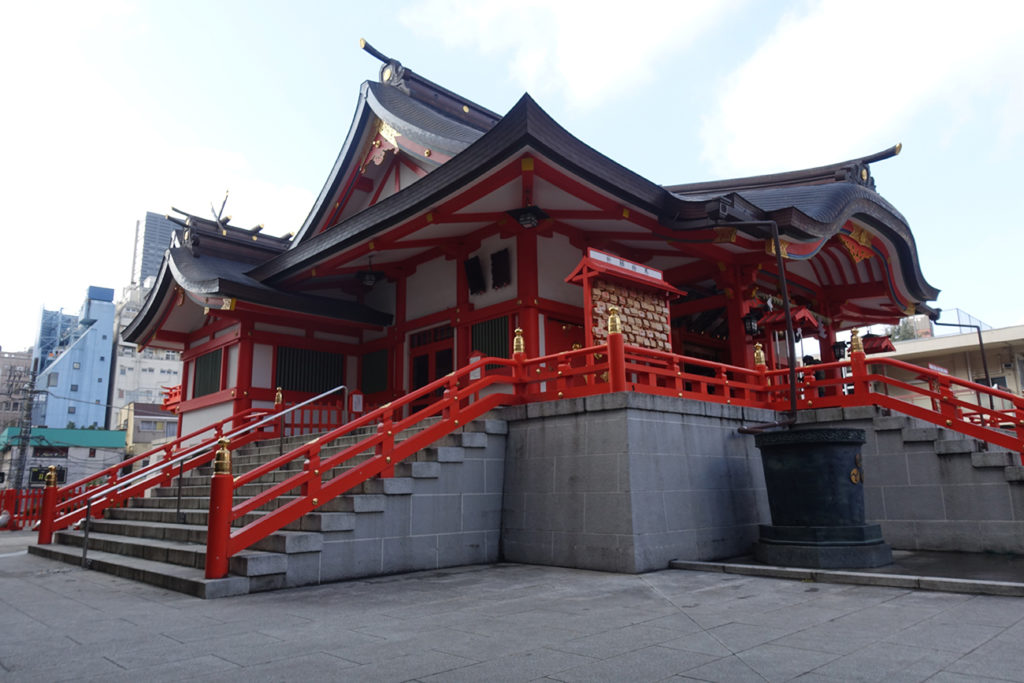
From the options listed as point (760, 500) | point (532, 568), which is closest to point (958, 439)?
point (760, 500)

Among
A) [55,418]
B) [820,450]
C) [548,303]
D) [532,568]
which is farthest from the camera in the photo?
[55,418]

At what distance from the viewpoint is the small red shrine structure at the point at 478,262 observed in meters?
11.1

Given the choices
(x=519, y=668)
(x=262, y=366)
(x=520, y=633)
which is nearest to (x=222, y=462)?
(x=520, y=633)

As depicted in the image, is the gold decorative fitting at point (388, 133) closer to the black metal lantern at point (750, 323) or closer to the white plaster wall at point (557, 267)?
the white plaster wall at point (557, 267)

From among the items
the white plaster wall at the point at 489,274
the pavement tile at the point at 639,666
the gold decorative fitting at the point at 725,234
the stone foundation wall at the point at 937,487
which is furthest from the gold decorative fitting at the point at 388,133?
the pavement tile at the point at 639,666

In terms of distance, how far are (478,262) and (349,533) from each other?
6558 mm

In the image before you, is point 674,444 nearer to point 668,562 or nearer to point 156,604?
point 668,562

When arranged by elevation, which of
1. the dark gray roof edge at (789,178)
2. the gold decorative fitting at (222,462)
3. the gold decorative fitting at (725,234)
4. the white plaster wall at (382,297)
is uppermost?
the dark gray roof edge at (789,178)

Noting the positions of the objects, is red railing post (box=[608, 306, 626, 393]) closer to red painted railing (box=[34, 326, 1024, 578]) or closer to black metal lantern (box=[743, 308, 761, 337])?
red painted railing (box=[34, 326, 1024, 578])

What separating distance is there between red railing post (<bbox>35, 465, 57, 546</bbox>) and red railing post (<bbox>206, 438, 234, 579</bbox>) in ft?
21.5

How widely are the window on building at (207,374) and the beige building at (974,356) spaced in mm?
24806

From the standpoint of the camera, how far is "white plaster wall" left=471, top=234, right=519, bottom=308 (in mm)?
12562

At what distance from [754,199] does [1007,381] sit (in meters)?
23.0

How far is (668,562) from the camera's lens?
8.62 meters
